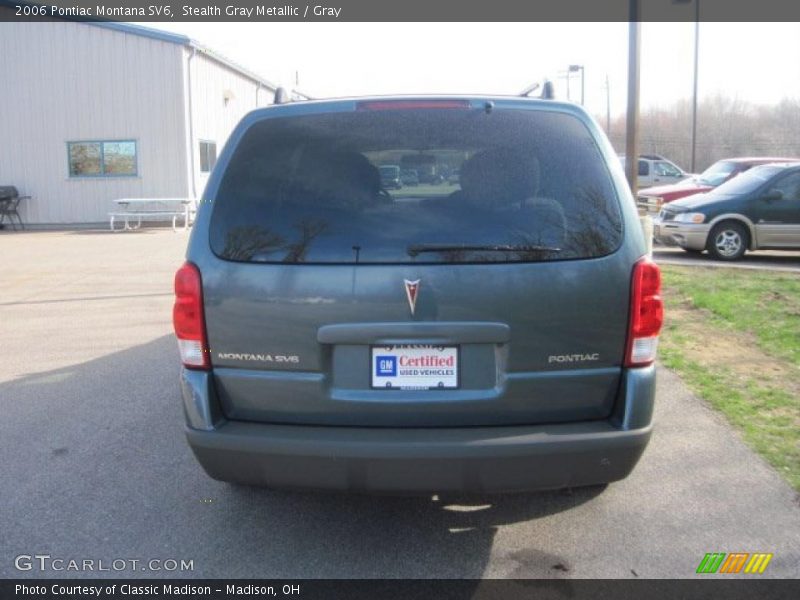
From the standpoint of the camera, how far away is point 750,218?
1338 centimetres

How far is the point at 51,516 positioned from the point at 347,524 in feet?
4.91

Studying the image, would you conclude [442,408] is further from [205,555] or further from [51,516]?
[51,516]

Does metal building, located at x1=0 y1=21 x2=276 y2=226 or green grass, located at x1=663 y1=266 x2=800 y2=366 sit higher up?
metal building, located at x1=0 y1=21 x2=276 y2=226

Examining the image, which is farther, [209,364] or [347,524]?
[347,524]

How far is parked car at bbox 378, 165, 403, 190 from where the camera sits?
3443mm

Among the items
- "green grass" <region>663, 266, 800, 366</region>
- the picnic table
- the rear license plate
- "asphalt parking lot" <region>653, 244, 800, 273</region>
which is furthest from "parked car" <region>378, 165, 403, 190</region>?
the picnic table

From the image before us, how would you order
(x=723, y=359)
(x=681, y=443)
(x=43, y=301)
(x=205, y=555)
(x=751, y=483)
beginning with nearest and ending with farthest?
(x=205, y=555) → (x=751, y=483) → (x=681, y=443) → (x=723, y=359) → (x=43, y=301)

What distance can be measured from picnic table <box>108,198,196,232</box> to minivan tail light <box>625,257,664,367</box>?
18.6 meters

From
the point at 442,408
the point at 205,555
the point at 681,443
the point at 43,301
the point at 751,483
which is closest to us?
the point at 442,408

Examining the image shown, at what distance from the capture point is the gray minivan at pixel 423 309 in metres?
3.12

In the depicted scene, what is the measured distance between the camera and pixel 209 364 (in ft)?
10.9

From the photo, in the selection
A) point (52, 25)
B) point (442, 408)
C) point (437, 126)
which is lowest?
point (442, 408)

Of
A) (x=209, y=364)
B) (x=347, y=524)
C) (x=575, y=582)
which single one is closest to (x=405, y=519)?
(x=347, y=524)

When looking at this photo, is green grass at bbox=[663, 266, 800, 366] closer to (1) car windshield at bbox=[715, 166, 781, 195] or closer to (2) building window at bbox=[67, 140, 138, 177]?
(1) car windshield at bbox=[715, 166, 781, 195]
